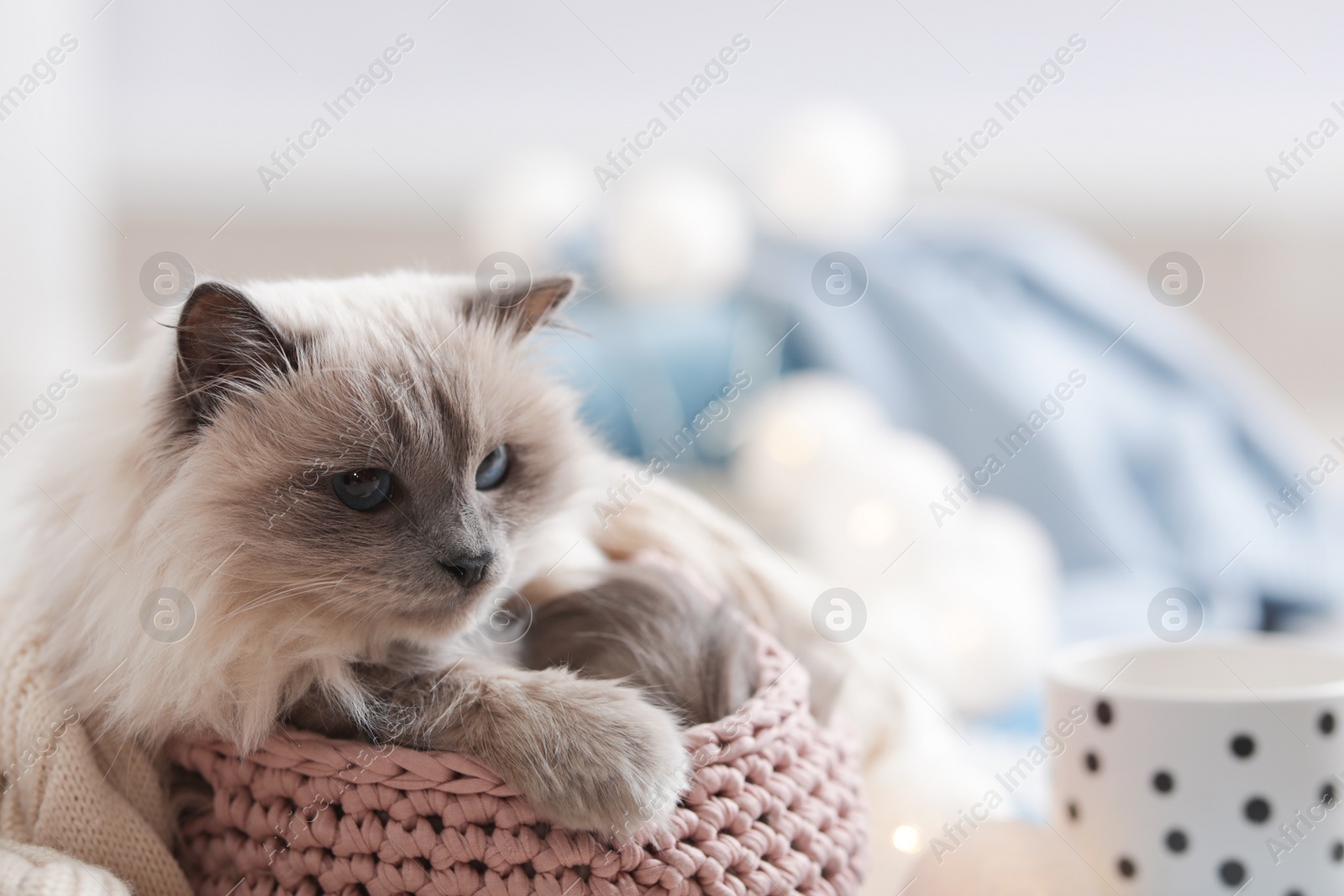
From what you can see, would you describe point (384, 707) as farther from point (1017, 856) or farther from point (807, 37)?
point (807, 37)

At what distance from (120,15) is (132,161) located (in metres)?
0.46

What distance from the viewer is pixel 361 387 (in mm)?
571

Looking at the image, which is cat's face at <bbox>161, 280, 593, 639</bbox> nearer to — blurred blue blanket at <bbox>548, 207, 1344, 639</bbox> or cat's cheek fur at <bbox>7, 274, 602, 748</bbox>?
cat's cheek fur at <bbox>7, 274, 602, 748</bbox>

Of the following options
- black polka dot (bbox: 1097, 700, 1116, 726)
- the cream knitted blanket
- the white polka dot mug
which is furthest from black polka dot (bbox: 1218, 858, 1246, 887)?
the cream knitted blanket

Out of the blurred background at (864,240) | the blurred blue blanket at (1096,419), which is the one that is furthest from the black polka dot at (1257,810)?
the blurred blue blanket at (1096,419)

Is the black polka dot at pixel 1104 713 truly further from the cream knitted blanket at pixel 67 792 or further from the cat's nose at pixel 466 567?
the cream knitted blanket at pixel 67 792

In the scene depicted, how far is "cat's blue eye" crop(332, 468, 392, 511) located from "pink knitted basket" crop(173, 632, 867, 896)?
13 cm

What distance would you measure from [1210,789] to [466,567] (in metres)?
0.47

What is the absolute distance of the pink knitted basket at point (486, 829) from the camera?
1.71 ft

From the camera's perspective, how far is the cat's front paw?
51cm

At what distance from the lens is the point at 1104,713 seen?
65 cm

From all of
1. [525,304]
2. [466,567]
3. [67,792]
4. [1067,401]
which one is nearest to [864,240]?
[1067,401]

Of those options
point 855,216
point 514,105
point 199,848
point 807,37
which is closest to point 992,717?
point 199,848

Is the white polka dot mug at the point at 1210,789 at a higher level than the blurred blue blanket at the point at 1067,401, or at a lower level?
lower
